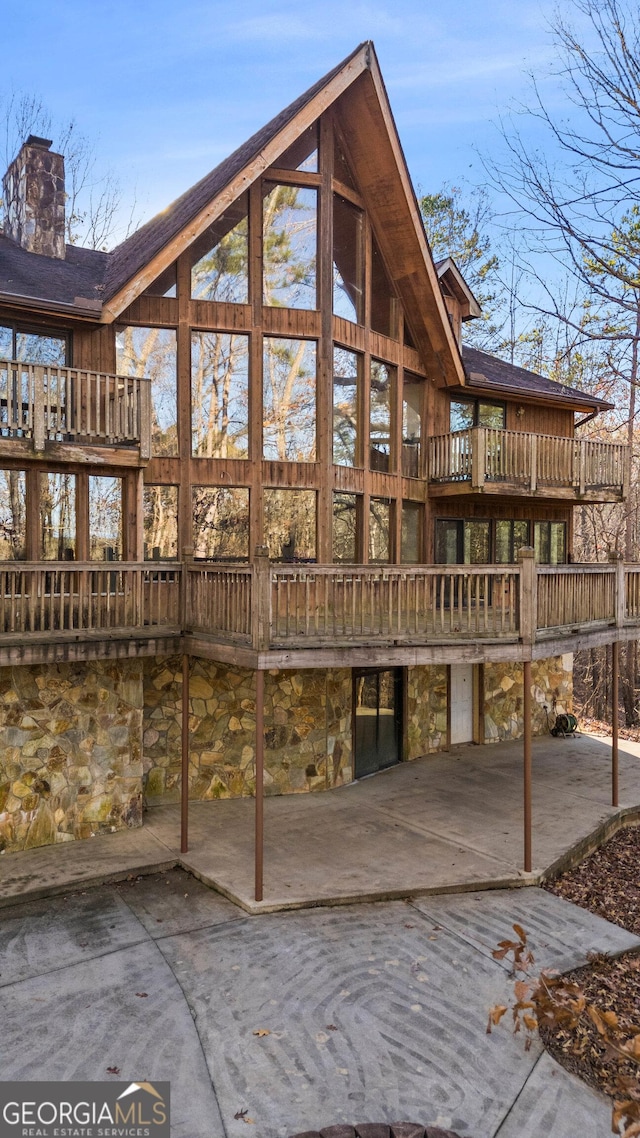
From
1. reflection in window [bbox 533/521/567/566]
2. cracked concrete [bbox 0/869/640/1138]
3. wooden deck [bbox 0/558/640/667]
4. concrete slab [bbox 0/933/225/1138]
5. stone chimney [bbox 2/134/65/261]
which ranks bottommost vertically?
cracked concrete [bbox 0/869/640/1138]

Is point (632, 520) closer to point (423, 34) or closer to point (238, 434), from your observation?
point (238, 434)

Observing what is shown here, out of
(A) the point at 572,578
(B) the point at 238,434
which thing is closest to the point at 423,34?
(B) the point at 238,434

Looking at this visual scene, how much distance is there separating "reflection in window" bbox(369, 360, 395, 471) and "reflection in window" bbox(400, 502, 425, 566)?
1.28 m

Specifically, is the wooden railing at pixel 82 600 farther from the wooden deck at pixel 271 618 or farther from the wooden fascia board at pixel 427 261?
the wooden fascia board at pixel 427 261

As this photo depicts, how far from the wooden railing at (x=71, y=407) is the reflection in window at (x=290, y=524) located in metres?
2.93

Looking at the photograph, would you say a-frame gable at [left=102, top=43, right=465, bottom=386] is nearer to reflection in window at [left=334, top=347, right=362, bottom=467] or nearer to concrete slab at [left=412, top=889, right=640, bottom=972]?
reflection in window at [left=334, top=347, right=362, bottom=467]

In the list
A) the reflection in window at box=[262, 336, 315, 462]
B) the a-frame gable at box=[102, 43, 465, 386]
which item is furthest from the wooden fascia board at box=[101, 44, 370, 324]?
the reflection in window at box=[262, 336, 315, 462]

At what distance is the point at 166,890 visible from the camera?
8992 millimetres

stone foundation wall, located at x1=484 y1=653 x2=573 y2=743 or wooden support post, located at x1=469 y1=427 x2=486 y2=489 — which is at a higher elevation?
wooden support post, located at x1=469 y1=427 x2=486 y2=489

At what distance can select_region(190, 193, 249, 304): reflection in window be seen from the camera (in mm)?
12812

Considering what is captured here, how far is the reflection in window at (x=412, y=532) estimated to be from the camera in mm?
15745

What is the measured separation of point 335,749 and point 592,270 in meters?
9.22

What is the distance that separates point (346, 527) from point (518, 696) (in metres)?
7.24

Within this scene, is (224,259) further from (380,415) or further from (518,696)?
(518,696)
